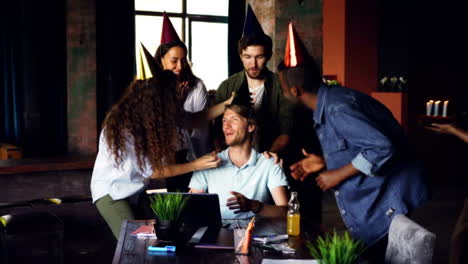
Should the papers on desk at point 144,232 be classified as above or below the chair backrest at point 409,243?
below

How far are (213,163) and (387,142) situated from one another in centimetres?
86

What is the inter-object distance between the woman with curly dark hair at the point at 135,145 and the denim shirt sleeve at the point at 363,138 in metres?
0.69

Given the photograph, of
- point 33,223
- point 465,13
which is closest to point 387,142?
point 33,223

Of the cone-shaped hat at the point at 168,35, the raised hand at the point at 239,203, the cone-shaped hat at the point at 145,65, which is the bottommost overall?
the raised hand at the point at 239,203

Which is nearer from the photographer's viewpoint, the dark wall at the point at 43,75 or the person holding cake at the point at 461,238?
the person holding cake at the point at 461,238

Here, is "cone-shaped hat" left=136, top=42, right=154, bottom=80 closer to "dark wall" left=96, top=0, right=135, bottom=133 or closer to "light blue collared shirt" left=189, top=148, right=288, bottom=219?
"light blue collared shirt" left=189, top=148, right=288, bottom=219

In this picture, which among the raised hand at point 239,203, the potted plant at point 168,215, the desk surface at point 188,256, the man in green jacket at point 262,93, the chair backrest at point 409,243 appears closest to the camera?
the chair backrest at point 409,243

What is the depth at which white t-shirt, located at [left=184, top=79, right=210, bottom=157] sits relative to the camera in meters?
3.40

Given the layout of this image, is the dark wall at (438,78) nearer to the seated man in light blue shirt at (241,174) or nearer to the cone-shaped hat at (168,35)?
the cone-shaped hat at (168,35)

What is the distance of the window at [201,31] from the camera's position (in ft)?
26.7

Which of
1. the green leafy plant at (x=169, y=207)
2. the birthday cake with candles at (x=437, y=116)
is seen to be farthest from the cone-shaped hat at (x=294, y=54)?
the green leafy plant at (x=169, y=207)

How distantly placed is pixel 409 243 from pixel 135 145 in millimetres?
1325

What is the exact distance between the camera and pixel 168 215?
2113mm

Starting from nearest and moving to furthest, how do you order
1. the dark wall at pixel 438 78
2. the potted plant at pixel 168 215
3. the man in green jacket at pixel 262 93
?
the potted plant at pixel 168 215 < the man in green jacket at pixel 262 93 < the dark wall at pixel 438 78
